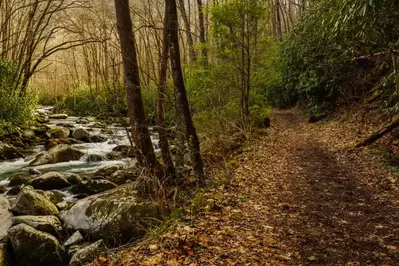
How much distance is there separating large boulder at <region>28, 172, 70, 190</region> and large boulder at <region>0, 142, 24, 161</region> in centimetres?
434

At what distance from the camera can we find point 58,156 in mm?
12352

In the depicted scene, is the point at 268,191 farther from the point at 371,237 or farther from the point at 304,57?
the point at 304,57

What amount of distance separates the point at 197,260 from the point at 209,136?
6.21 metres

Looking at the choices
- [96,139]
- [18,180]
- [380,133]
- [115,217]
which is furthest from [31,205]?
[96,139]

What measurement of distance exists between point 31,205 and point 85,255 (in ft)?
9.13

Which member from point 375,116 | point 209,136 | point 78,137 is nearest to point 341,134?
point 375,116

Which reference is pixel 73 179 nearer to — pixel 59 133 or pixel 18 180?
pixel 18 180

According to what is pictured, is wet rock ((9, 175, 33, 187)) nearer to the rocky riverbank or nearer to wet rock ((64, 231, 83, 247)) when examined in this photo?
the rocky riverbank

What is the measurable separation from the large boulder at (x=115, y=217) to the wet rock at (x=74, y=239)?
13cm

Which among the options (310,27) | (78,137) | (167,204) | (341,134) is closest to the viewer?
(167,204)

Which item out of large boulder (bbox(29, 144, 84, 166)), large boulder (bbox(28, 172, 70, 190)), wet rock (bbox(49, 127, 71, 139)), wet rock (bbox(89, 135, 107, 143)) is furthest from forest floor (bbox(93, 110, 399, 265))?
wet rock (bbox(49, 127, 71, 139))

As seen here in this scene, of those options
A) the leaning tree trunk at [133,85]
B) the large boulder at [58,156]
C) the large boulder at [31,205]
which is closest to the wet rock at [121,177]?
the large boulder at [31,205]

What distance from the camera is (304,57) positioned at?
15172 millimetres

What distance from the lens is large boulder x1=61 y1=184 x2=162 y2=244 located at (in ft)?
19.2
